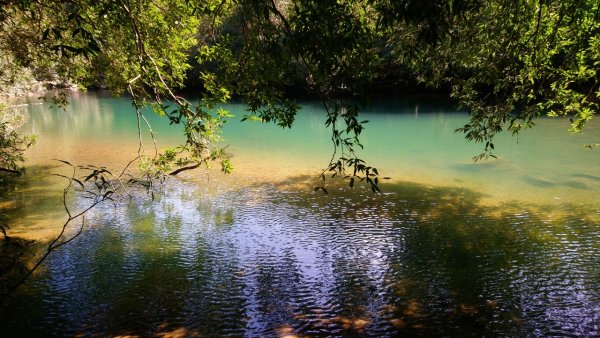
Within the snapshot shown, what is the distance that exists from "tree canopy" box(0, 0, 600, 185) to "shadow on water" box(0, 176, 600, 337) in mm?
1882

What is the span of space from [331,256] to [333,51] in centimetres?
470

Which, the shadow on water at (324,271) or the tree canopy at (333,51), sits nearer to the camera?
the tree canopy at (333,51)

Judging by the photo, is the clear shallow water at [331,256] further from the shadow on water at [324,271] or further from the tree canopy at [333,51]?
the tree canopy at [333,51]

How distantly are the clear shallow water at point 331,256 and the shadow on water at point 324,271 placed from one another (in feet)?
0.09

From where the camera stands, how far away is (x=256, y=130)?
869 inches

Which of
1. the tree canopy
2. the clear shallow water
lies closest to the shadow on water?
the clear shallow water

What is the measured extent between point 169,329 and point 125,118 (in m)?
23.0

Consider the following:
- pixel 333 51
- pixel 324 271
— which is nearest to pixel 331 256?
pixel 324 271

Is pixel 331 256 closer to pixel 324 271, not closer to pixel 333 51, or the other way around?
pixel 324 271

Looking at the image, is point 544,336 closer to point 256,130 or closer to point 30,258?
point 30,258

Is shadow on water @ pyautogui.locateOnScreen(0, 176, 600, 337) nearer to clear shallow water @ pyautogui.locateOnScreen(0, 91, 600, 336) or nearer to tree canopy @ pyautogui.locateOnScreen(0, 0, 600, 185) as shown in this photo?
clear shallow water @ pyautogui.locateOnScreen(0, 91, 600, 336)

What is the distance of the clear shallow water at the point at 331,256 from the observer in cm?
577

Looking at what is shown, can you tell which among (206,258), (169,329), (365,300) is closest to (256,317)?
(169,329)

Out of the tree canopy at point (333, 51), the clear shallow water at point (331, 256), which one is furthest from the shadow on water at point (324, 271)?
the tree canopy at point (333, 51)
